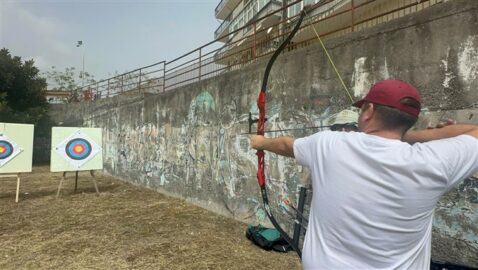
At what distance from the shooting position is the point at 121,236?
547 centimetres

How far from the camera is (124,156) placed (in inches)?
464

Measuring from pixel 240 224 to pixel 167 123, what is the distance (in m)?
3.90

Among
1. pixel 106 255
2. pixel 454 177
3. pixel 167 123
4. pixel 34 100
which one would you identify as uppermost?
pixel 34 100

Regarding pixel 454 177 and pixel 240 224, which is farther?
pixel 240 224

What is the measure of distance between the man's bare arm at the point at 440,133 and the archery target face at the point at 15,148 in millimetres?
9139

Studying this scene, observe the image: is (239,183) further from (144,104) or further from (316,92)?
(144,104)

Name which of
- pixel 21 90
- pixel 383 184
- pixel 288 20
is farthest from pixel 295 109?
pixel 21 90

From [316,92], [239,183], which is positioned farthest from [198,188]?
[316,92]

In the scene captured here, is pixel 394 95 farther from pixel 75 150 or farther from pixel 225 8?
pixel 225 8

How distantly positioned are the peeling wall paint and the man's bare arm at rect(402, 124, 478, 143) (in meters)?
1.82

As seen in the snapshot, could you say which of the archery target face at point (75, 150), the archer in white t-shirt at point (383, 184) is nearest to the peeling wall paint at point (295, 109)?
the archery target face at point (75, 150)

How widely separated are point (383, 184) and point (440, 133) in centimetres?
46

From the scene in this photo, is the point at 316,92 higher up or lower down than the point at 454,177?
higher up

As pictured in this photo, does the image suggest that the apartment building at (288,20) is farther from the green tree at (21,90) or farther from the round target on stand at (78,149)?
the green tree at (21,90)
